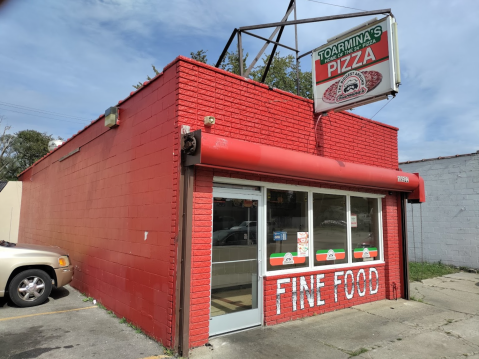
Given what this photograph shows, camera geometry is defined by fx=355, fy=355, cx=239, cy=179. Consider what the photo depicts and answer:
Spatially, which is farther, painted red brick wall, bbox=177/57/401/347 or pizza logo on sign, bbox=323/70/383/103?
pizza logo on sign, bbox=323/70/383/103

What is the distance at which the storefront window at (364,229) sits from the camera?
768 centimetres

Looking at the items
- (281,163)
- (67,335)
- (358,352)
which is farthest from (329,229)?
(67,335)

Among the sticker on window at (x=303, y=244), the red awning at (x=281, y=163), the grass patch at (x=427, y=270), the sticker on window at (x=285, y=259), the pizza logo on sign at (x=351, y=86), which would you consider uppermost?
the pizza logo on sign at (x=351, y=86)

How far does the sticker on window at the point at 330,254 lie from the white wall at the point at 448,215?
23.7 feet

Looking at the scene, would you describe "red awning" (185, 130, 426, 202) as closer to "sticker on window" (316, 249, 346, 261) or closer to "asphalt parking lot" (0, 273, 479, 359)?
"sticker on window" (316, 249, 346, 261)

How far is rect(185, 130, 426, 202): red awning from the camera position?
4.77 meters

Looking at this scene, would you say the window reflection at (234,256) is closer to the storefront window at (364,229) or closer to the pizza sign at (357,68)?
the pizza sign at (357,68)

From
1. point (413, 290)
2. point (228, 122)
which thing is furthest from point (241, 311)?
point (413, 290)

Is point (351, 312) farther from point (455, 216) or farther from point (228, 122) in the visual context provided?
point (455, 216)

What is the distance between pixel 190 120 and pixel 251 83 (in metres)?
1.46

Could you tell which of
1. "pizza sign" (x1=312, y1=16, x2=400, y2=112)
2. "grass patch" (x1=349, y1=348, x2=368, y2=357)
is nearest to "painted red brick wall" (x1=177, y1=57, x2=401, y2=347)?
"pizza sign" (x1=312, y1=16, x2=400, y2=112)

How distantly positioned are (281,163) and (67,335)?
4.13 metres

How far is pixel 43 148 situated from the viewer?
33031 mm

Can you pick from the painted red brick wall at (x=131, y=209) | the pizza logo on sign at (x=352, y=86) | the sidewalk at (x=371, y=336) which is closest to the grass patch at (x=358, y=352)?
the sidewalk at (x=371, y=336)
